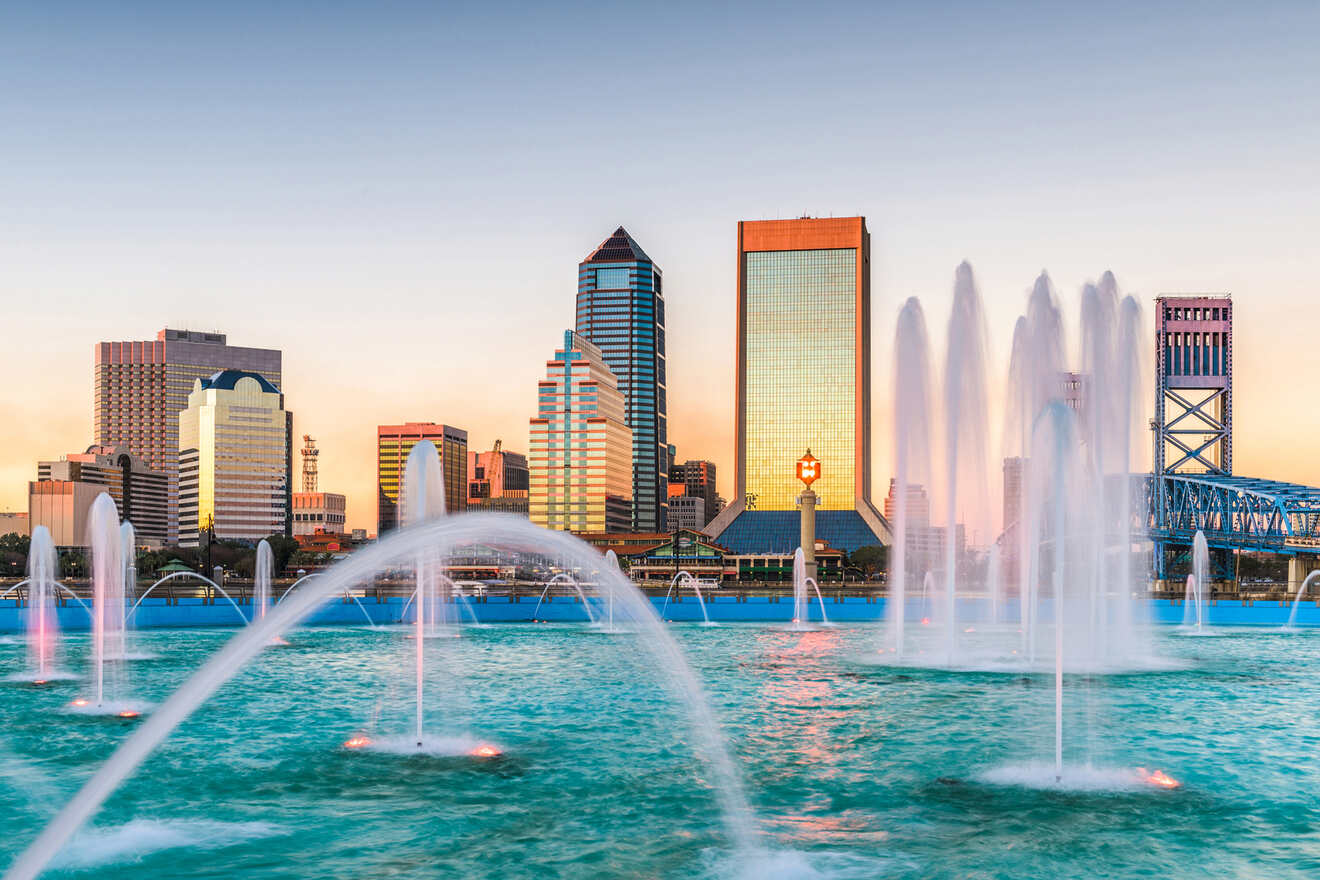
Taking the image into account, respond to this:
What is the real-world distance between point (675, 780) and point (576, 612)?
2069 inches

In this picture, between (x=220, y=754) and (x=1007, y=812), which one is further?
(x=220, y=754)

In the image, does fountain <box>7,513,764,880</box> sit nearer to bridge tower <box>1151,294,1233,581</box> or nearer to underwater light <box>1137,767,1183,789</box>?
underwater light <box>1137,767,1183,789</box>

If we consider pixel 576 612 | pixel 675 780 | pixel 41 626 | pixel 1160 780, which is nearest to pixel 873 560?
pixel 576 612

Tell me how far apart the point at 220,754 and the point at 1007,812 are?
15.7m

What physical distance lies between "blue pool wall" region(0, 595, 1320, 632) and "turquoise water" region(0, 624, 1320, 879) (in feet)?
102

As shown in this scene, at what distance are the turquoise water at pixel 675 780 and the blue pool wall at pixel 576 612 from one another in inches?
1219

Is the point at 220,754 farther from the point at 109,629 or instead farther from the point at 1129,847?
the point at 109,629

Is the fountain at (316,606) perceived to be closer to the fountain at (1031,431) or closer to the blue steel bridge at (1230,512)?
the fountain at (1031,431)

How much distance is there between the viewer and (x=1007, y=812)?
18469mm

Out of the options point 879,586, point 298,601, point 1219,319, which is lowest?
point 879,586

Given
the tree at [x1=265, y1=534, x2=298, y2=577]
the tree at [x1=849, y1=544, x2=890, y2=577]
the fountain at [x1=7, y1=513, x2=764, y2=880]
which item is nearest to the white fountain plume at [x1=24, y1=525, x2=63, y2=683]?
the fountain at [x1=7, y1=513, x2=764, y2=880]

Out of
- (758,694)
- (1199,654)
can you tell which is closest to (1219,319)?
(1199,654)

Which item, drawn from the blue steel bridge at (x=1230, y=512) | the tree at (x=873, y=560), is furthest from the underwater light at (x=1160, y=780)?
the tree at (x=873, y=560)

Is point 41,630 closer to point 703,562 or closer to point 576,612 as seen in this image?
point 576,612
